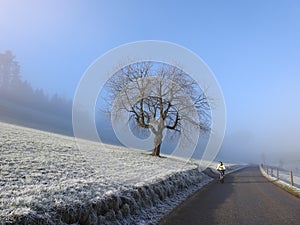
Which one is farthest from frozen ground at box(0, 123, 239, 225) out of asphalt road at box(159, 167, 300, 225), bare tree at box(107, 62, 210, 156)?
bare tree at box(107, 62, 210, 156)

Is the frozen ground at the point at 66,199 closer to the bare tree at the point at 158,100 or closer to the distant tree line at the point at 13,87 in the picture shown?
the bare tree at the point at 158,100

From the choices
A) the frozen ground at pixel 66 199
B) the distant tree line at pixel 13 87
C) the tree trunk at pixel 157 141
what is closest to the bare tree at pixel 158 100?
the tree trunk at pixel 157 141

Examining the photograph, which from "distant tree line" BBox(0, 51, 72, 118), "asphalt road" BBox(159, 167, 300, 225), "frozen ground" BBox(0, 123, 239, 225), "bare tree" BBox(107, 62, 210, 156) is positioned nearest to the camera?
"frozen ground" BBox(0, 123, 239, 225)

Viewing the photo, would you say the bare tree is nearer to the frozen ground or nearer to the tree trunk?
the tree trunk

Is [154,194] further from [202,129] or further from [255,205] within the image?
[202,129]

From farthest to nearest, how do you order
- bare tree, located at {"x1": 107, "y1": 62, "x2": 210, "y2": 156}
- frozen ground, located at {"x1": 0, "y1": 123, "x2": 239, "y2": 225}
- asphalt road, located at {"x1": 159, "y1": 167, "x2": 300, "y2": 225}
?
bare tree, located at {"x1": 107, "y1": 62, "x2": 210, "y2": 156} → asphalt road, located at {"x1": 159, "y1": 167, "x2": 300, "y2": 225} → frozen ground, located at {"x1": 0, "y1": 123, "x2": 239, "y2": 225}

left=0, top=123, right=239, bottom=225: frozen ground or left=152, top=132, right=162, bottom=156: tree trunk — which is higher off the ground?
left=152, top=132, right=162, bottom=156: tree trunk

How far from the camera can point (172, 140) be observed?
110ft

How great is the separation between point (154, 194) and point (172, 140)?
22.2 metres

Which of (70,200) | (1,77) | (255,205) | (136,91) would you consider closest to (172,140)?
(136,91)

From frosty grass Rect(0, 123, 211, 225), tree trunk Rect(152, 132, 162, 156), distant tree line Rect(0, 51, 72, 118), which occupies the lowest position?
frosty grass Rect(0, 123, 211, 225)

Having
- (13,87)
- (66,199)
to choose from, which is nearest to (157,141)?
(66,199)

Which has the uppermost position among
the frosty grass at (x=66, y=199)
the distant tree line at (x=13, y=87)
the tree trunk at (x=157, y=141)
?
the distant tree line at (x=13, y=87)

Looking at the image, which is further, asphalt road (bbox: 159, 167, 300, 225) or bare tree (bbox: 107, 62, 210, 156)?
bare tree (bbox: 107, 62, 210, 156)
